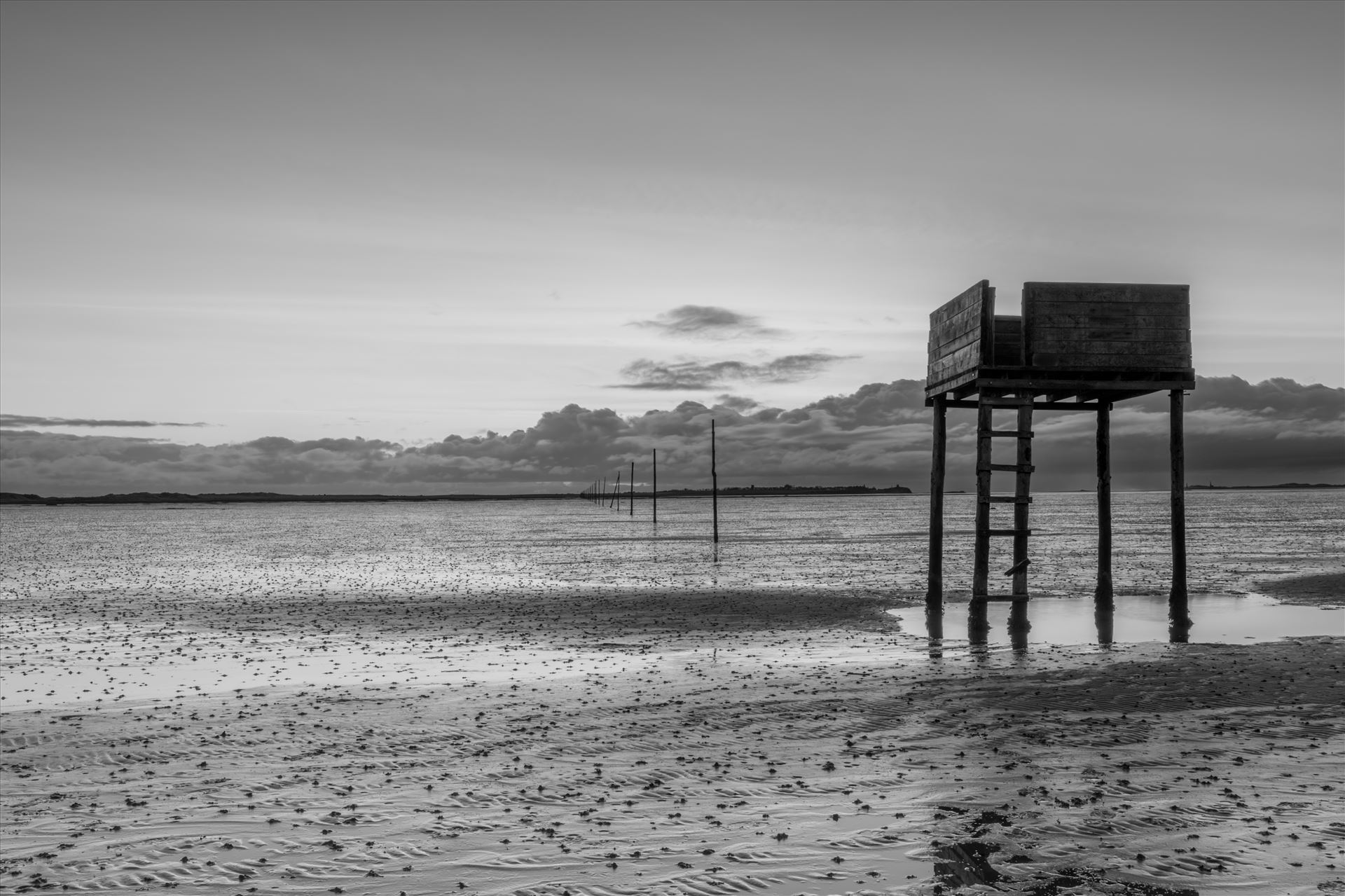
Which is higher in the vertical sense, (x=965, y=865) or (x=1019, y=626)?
(x=965, y=865)

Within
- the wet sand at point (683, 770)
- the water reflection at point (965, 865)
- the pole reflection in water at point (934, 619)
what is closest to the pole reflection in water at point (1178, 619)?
the wet sand at point (683, 770)

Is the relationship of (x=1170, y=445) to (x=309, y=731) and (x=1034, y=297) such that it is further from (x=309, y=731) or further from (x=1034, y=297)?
(x=309, y=731)

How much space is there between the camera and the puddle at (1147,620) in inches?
857

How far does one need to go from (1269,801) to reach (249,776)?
10772 mm

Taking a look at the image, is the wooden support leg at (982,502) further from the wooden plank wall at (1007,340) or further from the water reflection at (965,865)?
the water reflection at (965,865)

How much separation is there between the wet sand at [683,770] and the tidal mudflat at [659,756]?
0.17ft

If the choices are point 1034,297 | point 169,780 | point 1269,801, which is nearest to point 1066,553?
point 1034,297

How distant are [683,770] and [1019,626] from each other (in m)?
14.4

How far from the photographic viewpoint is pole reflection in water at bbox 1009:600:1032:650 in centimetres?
2078

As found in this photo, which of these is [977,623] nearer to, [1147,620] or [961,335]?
[1147,620]

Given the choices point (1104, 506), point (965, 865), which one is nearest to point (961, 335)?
point (1104, 506)

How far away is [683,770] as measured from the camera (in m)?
11.5

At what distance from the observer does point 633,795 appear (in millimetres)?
10617

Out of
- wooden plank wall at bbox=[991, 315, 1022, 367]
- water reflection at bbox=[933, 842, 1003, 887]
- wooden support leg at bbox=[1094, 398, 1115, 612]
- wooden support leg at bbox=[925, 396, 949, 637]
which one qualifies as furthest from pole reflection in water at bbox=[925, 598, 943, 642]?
water reflection at bbox=[933, 842, 1003, 887]
